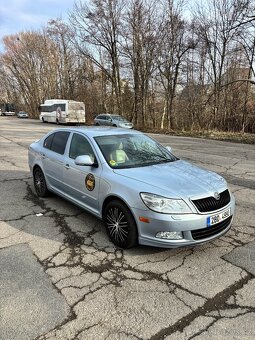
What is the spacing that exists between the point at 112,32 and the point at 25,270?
102 feet

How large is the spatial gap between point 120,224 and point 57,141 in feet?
8.36

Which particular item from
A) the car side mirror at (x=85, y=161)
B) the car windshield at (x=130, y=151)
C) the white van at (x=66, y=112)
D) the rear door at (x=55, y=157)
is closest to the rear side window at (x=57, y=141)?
the rear door at (x=55, y=157)

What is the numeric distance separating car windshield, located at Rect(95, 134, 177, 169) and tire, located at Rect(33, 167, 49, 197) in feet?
6.13

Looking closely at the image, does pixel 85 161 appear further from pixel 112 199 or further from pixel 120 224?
pixel 120 224

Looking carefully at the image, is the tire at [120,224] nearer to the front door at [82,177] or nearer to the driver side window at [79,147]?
the front door at [82,177]

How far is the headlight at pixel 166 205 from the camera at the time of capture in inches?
138

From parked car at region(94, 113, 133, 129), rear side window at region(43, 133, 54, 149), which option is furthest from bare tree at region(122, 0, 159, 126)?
rear side window at region(43, 133, 54, 149)

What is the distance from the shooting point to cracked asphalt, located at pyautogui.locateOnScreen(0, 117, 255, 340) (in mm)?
2621

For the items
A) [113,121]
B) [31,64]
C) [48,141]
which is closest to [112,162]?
[48,141]

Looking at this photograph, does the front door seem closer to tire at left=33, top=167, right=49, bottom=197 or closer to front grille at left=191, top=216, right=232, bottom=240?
tire at left=33, top=167, right=49, bottom=197

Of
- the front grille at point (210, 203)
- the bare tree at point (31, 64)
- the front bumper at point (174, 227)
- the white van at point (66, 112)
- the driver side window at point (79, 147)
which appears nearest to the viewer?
the front bumper at point (174, 227)

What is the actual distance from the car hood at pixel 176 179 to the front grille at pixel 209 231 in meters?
0.41

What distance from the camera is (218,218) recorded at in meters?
3.72

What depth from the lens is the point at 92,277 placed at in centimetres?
338
